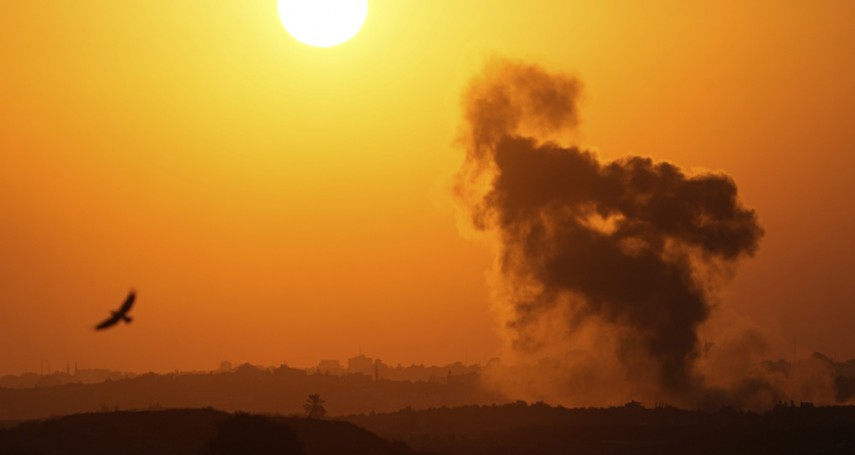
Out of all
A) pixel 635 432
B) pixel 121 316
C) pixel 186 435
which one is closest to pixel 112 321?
pixel 121 316

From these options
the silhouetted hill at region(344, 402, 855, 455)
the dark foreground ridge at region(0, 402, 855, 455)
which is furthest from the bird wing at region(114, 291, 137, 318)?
the silhouetted hill at region(344, 402, 855, 455)

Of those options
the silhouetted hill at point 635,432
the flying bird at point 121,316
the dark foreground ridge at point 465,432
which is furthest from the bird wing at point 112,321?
the silhouetted hill at point 635,432

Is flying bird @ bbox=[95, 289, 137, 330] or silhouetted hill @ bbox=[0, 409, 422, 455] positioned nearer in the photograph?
flying bird @ bbox=[95, 289, 137, 330]

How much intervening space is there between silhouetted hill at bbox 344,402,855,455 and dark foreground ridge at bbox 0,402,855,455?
3.9 inches

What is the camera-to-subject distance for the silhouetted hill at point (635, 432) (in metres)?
132

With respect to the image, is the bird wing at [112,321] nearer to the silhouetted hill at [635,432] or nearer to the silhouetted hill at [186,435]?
the silhouetted hill at [186,435]

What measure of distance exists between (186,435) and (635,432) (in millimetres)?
55259

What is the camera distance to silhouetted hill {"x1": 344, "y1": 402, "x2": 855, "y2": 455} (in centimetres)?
13250

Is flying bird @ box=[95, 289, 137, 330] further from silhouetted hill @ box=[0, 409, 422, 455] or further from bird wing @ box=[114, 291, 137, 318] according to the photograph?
silhouetted hill @ box=[0, 409, 422, 455]

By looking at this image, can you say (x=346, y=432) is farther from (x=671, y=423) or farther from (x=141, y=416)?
(x=671, y=423)

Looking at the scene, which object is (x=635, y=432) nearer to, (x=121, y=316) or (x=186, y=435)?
(x=186, y=435)

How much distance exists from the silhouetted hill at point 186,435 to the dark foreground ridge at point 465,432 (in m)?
0.09

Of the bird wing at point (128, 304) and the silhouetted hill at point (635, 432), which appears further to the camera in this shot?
the silhouetted hill at point (635, 432)

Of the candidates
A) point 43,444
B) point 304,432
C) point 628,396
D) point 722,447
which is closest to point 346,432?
point 304,432
